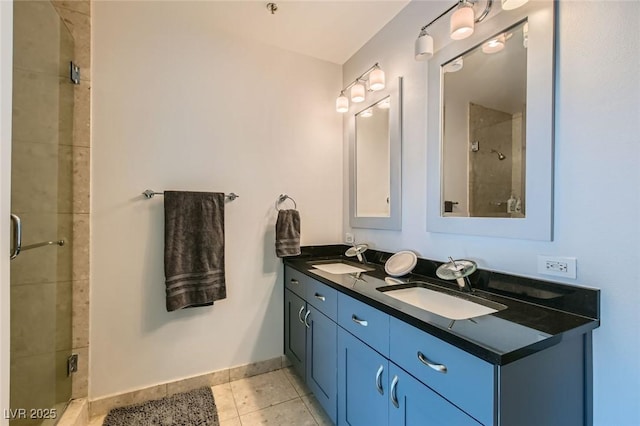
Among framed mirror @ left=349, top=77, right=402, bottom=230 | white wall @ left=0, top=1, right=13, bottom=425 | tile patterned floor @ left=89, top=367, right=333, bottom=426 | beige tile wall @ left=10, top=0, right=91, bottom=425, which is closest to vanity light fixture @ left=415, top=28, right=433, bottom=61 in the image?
framed mirror @ left=349, top=77, right=402, bottom=230

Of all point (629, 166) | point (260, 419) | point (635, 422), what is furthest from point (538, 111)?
point (260, 419)

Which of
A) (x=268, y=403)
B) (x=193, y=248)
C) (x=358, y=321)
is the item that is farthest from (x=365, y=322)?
(x=193, y=248)

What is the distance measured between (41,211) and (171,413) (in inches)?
53.4

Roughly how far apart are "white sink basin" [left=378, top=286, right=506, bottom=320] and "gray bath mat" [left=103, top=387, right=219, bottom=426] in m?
1.32

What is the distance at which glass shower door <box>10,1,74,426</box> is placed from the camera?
123 cm

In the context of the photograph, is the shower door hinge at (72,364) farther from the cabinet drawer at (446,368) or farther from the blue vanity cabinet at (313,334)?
the cabinet drawer at (446,368)

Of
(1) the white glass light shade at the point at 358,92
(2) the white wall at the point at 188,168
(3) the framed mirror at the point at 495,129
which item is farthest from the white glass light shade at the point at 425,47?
(2) the white wall at the point at 188,168

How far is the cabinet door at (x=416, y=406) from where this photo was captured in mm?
879

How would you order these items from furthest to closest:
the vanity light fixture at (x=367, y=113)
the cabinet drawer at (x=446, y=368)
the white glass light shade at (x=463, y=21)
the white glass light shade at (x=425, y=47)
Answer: the vanity light fixture at (x=367, y=113), the white glass light shade at (x=425, y=47), the white glass light shade at (x=463, y=21), the cabinet drawer at (x=446, y=368)

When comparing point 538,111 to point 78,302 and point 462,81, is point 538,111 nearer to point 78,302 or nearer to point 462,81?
point 462,81

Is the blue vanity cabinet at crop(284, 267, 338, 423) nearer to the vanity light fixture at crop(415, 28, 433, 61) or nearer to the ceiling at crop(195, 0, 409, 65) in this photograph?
the vanity light fixture at crop(415, 28, 433, 61)

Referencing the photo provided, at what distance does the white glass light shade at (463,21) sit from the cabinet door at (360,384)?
4.92 ft

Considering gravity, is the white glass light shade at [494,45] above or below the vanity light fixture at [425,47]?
below

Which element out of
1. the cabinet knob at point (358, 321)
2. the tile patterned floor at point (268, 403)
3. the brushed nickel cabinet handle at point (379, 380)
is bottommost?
the tile patterned floor at point (268, 403)
